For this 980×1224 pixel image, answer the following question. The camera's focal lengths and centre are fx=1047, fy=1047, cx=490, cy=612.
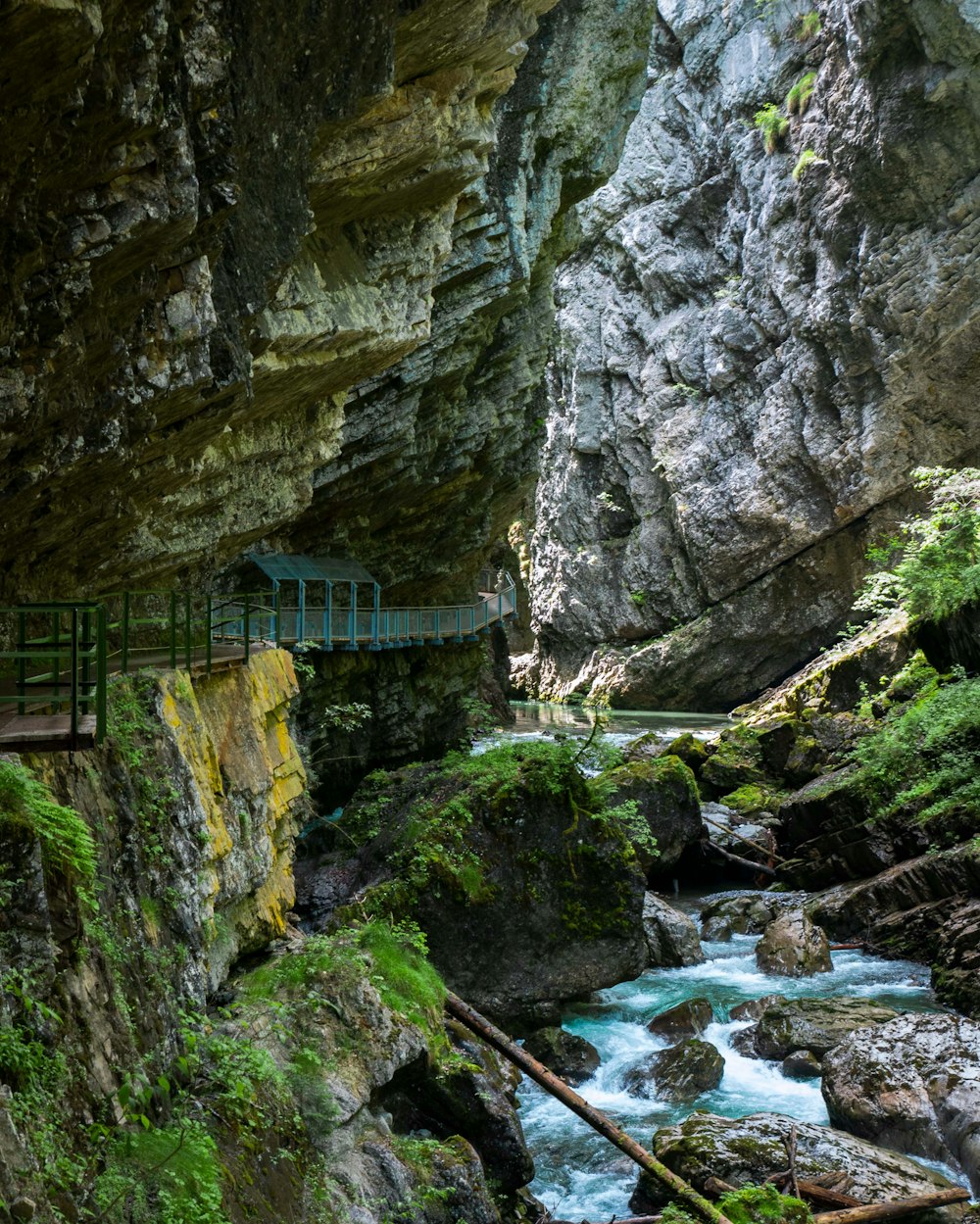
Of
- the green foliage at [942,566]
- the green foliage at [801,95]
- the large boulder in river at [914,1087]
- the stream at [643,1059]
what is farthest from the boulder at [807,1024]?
the green foliage at [801,95]

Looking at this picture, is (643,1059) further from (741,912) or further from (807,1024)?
(741,912)

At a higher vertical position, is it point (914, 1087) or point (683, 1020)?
point (914, 1087)

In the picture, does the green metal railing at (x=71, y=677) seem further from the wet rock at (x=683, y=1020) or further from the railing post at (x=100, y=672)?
the wet rock at (x=683, y=1020)

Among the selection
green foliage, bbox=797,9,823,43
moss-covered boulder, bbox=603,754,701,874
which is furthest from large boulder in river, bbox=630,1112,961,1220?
green foliage, bbox=797,9,823,43

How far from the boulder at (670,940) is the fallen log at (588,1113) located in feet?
16.3

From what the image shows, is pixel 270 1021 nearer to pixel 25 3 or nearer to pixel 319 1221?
pixel 319 1221

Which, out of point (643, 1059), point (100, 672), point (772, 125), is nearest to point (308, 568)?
point (643, 1059)

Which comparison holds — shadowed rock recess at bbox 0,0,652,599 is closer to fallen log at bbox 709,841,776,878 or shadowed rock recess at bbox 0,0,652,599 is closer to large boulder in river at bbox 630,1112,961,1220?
large boulder in river at bbox 630,1112,961,1220

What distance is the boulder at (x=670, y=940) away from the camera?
51.9 ft

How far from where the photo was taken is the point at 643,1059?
488 inches

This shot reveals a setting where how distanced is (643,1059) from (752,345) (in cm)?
3566

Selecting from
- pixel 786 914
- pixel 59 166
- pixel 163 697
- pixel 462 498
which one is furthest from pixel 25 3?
pixel 462 498

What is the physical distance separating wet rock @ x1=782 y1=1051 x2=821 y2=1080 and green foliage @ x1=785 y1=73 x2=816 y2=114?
34.4 metres

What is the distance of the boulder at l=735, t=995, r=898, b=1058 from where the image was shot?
12414 millimetres
